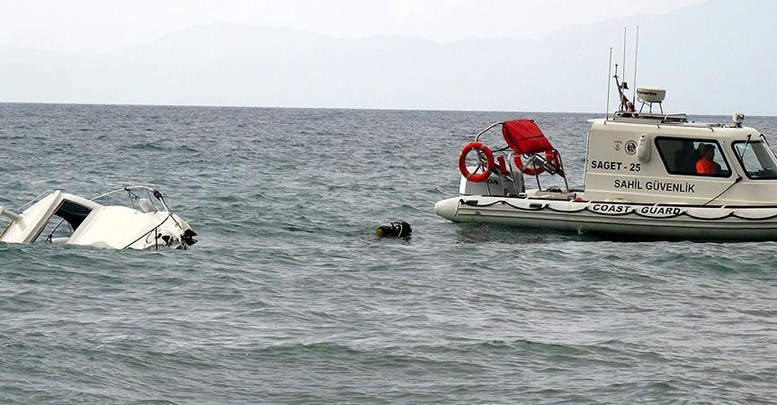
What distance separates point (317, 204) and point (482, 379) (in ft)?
49.2

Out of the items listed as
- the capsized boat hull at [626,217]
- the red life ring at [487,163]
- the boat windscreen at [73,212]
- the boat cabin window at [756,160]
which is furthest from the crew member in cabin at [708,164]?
the boat windscreen at [73,212]

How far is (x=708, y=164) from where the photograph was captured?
17547mm

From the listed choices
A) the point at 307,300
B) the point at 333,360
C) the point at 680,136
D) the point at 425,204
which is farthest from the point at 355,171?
the point at 333,360

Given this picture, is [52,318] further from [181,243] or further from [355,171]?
[355,171]

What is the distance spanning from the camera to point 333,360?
401 inches

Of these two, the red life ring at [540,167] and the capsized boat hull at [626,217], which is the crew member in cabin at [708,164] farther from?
the red life ring at [540,167]

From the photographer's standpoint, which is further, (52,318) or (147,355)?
(52,318)

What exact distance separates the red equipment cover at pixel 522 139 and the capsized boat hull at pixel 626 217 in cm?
107

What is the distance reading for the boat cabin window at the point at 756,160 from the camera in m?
17.4

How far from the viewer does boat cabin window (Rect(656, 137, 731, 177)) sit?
1748cm

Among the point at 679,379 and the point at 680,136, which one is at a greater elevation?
the point at 680,136

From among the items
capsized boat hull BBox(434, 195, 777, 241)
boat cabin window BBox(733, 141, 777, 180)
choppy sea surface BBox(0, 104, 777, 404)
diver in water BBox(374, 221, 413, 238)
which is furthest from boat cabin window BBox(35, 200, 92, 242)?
boat cabin window BBox(733, 141, 777, 180)

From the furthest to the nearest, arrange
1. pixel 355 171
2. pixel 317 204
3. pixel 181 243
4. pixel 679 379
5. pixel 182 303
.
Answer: pixel 355 171, pixel 317 204, pixel 181 243, pixel 182 303, pixel 679 379

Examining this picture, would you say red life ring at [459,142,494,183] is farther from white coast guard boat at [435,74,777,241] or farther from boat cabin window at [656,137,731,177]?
boat cabin window at [656,137,731,177]
